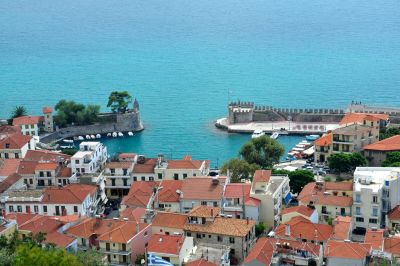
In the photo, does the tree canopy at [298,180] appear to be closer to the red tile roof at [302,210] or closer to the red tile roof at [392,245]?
the red tile roof at [302,210]

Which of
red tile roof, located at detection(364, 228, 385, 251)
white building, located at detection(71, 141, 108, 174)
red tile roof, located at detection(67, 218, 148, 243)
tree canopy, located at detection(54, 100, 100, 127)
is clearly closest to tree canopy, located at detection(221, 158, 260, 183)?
white building, located at detection(71, 141, 108, 174)

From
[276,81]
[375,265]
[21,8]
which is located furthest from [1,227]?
[21,8]

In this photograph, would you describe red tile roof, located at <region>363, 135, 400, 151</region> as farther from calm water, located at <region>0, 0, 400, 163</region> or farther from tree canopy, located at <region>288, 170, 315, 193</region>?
calm water, located at <region>0, 0, 400, 163</region>

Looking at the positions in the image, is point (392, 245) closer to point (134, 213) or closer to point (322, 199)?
point (322, 199)

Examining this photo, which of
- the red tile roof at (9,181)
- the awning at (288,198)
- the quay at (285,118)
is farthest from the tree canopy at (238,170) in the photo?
the quay at (285,118)


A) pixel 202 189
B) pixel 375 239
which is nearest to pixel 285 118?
pixel 202 189
